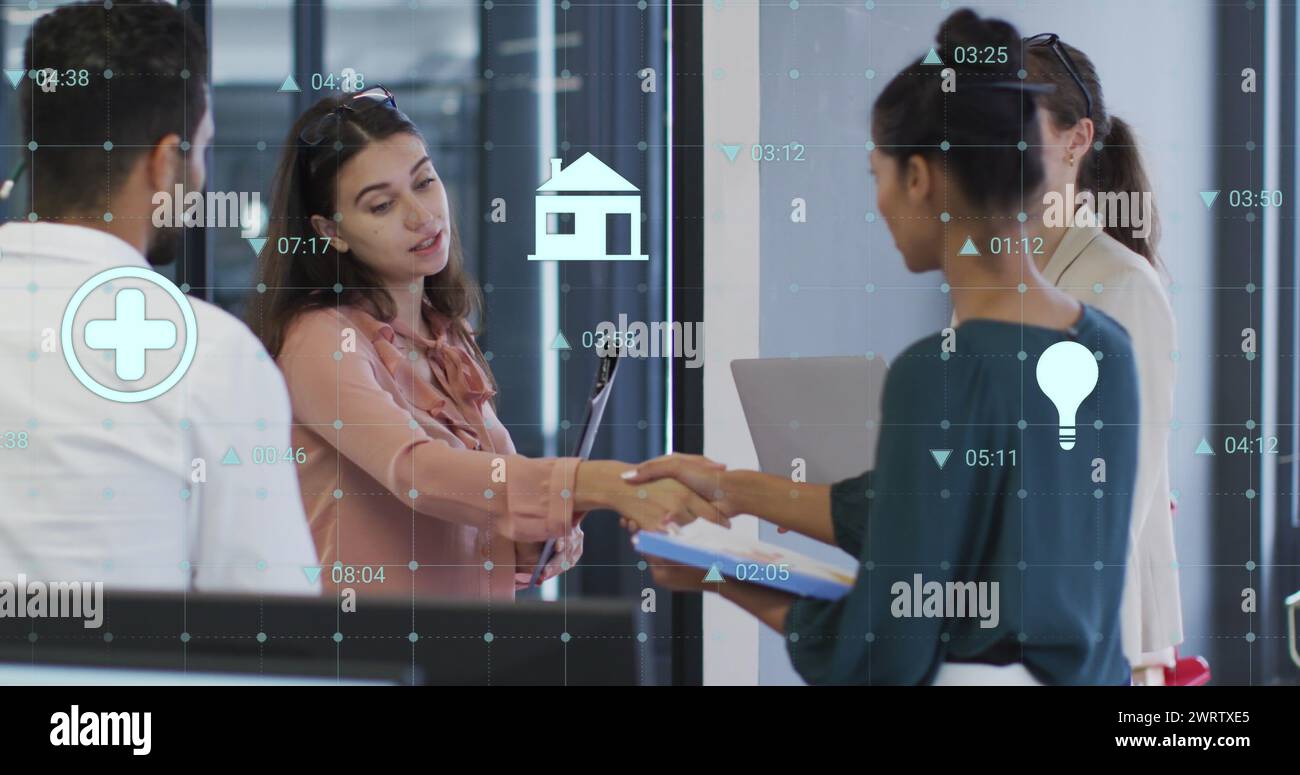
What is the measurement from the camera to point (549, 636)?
128 centimetres

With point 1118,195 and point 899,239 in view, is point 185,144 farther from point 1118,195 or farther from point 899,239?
point 1118,195

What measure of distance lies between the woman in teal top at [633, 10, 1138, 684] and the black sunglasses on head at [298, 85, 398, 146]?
2.06ft

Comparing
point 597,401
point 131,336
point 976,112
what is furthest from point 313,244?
point 976,112

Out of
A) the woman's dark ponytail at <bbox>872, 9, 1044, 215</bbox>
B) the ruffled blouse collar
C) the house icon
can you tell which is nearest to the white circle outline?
the ruffled blouse collar

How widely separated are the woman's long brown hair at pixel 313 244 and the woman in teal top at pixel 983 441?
40 centimetres

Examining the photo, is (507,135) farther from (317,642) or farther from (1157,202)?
(1157,202)

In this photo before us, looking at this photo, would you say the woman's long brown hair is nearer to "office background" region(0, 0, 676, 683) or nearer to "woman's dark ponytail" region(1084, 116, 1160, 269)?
"office background" region(0, 0, 676, 683)

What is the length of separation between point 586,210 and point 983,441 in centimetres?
65

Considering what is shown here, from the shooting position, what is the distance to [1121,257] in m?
1.26

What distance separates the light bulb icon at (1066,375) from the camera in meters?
1.25
